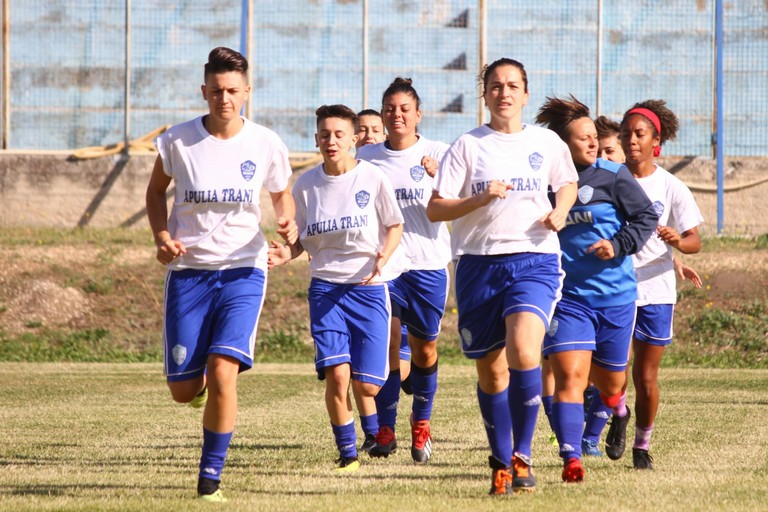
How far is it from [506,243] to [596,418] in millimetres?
2167

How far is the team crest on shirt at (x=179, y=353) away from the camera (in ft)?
21.3

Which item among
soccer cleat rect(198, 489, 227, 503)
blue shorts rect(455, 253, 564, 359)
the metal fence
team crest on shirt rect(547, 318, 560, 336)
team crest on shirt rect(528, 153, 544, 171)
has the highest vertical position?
the metal fence

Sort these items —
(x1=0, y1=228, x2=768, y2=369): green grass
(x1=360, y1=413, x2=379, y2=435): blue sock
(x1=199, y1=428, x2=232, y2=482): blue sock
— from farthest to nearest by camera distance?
(x1=0, y1=228, x2=768, y2=369): green grass → (x1=360, y1=413, x2=379, y2=435): blue sock → (x1=199, y1=428, x2=232, y2=482): blue sock

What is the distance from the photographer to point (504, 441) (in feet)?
20.9

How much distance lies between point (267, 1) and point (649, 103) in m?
14.0

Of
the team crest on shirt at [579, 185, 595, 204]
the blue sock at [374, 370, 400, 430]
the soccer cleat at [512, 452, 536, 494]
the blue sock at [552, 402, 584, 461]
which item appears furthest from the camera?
the blue sock at [374, 370, 400, 430]

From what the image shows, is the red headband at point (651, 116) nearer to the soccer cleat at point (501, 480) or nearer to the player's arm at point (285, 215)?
the player's arm at point (285, 215)

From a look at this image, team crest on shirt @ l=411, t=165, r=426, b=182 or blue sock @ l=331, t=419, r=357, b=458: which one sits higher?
team crest on shirt @ l=411, t=165, r=426, b=182

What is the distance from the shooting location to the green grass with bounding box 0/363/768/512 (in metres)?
6.06

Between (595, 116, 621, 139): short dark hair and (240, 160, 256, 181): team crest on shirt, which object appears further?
(595, 116, 621, 139): short dark hair

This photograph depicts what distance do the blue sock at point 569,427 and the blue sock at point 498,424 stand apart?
0.34 meters

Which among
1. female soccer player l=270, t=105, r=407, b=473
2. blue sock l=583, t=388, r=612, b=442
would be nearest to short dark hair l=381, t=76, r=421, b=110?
female soccer player l=270, t=105, r=407, b=473

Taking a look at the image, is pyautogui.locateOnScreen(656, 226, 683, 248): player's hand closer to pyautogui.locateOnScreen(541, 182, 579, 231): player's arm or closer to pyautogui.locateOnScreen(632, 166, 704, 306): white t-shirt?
pyautogui.locateOnScreen(632, 166, 704, 306): white t-shirt

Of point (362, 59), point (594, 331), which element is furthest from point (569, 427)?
point (362, 59)
